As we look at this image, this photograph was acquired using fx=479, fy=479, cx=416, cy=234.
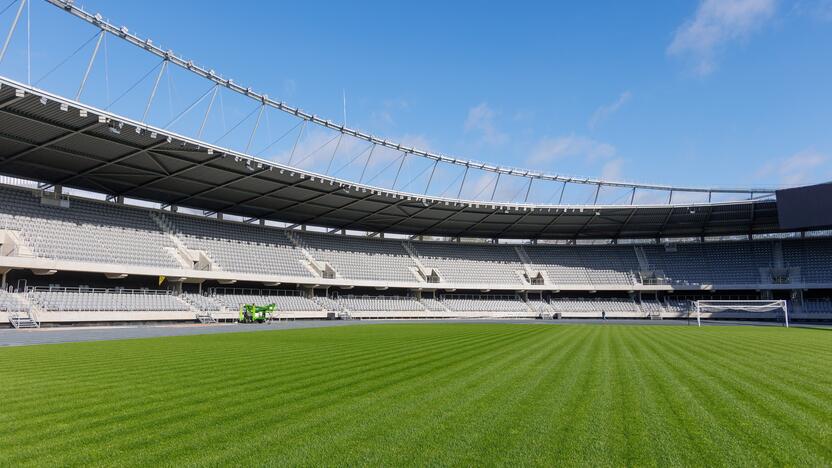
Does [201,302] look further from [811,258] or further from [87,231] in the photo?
[811,258]

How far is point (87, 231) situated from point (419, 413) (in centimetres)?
3639

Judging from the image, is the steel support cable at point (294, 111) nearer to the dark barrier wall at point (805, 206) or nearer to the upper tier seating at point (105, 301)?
the dark barrier wall at point (805, 206)

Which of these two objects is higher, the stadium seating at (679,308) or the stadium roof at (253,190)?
the stadium roof at (253,190)

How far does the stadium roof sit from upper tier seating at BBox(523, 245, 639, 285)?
1.89 metres

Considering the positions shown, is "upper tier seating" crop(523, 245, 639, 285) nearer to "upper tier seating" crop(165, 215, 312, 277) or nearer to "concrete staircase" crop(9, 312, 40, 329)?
"upper tier seating" crop(165, 215, 312, 277)

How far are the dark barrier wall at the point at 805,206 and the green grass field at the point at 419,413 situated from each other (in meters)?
43.7

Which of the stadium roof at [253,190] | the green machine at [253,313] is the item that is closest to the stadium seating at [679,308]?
the stadium roof at [253,190]

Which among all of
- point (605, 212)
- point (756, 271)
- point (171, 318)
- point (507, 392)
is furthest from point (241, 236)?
point (756, 271)

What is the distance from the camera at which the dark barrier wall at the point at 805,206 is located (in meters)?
44.3

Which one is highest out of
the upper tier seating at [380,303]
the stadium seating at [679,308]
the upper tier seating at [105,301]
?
the upper tier seating at [105,301]

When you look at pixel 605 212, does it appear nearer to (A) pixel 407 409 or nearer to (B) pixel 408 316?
(B) pixel 408 316

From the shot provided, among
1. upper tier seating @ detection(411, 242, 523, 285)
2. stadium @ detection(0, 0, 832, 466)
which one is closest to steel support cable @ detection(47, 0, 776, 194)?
stadium @ detection(0, 0, 832, 466)

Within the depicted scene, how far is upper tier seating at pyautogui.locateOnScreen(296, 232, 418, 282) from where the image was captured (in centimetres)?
4947

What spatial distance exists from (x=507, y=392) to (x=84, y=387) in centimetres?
714
